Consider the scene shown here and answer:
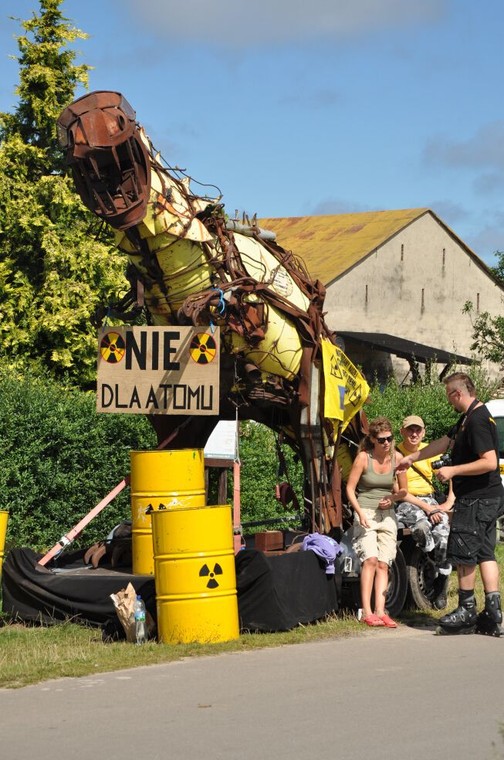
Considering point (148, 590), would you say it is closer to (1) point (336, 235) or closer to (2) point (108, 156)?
(2) point (108, 156)

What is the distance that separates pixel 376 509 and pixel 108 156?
368cm

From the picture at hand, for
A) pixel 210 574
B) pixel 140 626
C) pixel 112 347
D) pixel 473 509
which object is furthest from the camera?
pixel 112 347

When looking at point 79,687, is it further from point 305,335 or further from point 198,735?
point 305,335

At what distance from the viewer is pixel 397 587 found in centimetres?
1106

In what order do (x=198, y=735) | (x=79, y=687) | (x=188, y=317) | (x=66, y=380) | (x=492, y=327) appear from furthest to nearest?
(x=492, y=327)
(x=66, y=380)
(x=188, y=317)
(x=79, y=687)
(x=198, y=735)

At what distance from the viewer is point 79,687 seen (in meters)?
7.75

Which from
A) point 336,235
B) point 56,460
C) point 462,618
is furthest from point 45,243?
point 336,235

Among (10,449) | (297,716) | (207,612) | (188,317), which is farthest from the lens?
(10,449)

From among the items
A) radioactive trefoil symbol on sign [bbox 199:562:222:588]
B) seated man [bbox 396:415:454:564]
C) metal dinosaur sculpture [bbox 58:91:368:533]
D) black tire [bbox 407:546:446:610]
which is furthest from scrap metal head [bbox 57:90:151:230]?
black tire [bbox 407:546:446:610]

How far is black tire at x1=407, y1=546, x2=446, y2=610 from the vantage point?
36.7ft

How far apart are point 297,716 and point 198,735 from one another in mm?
659

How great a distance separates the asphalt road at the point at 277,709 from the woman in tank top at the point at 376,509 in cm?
138

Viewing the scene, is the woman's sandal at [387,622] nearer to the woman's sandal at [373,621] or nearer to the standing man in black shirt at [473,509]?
the woman's sandal at [373,621]

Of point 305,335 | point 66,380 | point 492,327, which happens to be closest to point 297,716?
point 305,335
